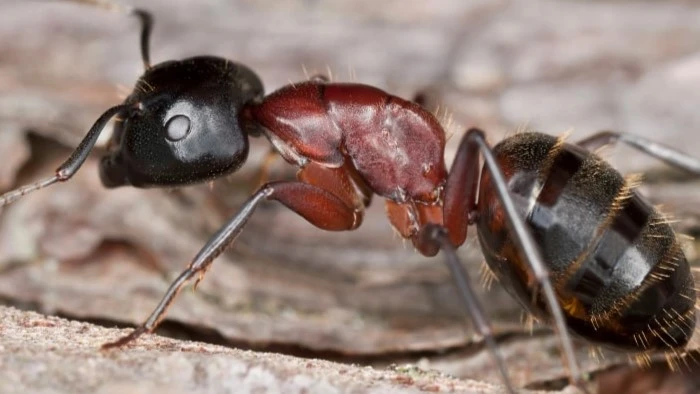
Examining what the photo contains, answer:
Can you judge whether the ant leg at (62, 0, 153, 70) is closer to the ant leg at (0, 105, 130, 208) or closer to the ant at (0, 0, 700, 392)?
the ant at (0, 0, 700, 392)

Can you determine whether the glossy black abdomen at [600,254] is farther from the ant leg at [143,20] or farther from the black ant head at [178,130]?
the ant leg at [143,20]

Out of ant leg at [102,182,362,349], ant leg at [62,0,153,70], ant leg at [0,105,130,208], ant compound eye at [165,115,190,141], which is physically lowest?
ant leg at [102,182,362,349]

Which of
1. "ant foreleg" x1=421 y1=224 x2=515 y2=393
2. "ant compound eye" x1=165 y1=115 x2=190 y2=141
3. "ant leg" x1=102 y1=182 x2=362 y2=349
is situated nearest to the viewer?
"ant foreleg" x1=421 y1=224 x2=515 y2=393

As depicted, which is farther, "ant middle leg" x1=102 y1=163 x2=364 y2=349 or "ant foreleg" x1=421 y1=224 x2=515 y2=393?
"ant middle leg" x1=102 y1=163 x2=364 y2=349

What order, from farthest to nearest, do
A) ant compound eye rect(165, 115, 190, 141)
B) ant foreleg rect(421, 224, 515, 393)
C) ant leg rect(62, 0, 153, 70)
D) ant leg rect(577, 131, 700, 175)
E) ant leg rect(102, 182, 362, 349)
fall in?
ant leg rect(62, 0, 153, 70) < ant leg rect(577, 131, 700, 175) < ant compound eye rect(165, 115, 190, 141) < ant leg rect(102, 182, 362, 349) < ant foreleg rect(421, 224, 515, 393)

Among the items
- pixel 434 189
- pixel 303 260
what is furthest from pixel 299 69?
pixel 434 189

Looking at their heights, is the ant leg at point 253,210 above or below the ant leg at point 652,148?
below

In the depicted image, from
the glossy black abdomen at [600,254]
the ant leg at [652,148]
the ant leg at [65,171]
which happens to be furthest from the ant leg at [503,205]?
the ant leg at [65,171]

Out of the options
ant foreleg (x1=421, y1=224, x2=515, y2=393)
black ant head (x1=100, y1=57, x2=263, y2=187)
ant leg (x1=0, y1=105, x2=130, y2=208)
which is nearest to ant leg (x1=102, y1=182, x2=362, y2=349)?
black ant head (x1=100, y1=57, x2=263, y2=187)
